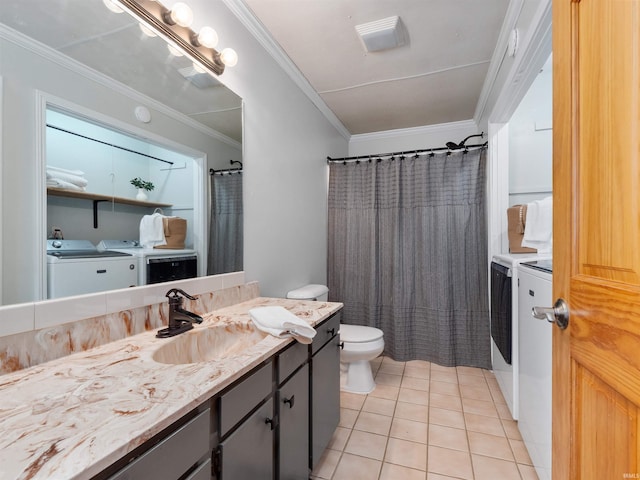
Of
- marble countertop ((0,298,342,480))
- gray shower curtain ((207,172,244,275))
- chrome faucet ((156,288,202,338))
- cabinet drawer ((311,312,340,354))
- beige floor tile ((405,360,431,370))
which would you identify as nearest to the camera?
marble countertop ((0,298,342,480))

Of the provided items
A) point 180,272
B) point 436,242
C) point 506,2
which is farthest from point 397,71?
point 180,272

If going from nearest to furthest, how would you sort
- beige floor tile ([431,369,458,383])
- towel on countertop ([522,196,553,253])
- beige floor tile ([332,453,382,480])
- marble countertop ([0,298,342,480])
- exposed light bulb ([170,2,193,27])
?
marble countertop ([0,298,342,480]) → exposed light bulb ([170,2,193,27]) → beige floor tile ([332,453,382,480]) → towel on countertop ([522,196,553,253]) → beige floor tile ([431,369,458,383])

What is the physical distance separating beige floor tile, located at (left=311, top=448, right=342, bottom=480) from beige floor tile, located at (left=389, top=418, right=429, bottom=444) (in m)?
0.37

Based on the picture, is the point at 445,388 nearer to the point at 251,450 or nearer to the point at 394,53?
the point at 251,450

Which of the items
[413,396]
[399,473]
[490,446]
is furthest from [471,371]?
[399,473]

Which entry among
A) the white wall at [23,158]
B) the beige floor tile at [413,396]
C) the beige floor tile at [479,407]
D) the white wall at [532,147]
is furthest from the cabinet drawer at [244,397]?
the white wall at [532,147]

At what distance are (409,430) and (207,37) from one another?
233cm

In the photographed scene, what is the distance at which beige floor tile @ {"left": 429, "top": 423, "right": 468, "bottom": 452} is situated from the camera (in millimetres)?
1645

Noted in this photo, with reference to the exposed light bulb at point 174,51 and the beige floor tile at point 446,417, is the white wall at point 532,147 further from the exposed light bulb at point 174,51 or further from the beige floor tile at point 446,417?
the exposed light bulb at point 174,51

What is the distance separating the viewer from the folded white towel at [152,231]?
1190 mm

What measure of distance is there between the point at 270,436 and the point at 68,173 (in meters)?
1.05

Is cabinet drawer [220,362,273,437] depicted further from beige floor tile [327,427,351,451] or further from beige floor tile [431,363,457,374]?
beige floor tile [431,363,457,374]

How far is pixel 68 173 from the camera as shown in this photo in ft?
→ 3.11

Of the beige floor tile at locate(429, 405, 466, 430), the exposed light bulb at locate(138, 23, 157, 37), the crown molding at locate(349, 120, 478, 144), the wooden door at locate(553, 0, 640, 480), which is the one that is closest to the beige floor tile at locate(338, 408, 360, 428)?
the beige floor tile at locate(429, 405, 466, 430)
